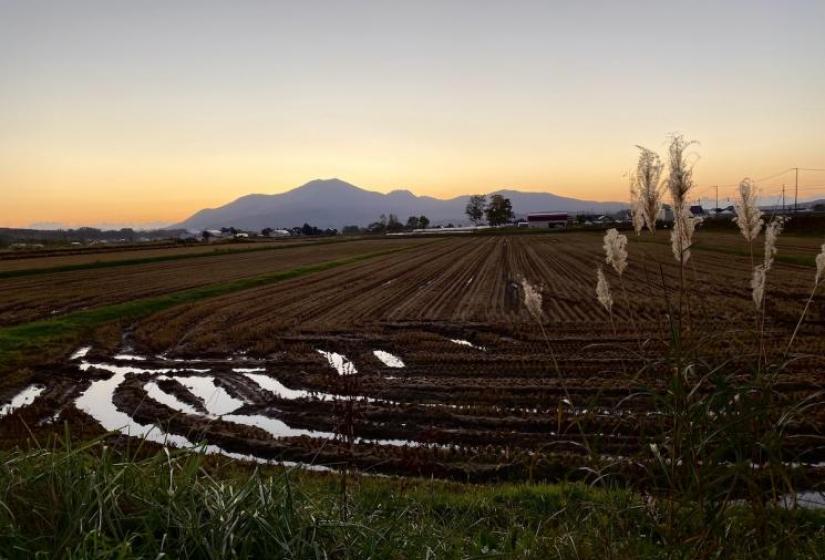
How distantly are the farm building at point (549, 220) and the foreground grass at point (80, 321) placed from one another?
118 meters

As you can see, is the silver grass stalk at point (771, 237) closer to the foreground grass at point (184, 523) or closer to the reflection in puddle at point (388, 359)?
the foreground grass at point (184, 523)

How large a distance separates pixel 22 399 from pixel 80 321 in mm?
10473

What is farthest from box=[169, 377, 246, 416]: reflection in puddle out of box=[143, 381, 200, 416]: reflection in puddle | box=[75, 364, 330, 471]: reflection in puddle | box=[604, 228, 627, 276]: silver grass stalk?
box=[604, 228, 627, 276]: silver grass stalk

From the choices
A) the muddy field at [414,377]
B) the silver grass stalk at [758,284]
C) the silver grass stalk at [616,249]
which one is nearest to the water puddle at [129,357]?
the muddy field at [414,377]

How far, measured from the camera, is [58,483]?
11.7 feet

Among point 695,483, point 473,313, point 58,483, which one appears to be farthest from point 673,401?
point 473,313

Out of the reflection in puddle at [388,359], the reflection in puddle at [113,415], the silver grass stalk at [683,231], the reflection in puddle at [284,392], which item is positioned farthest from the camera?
the reflection in puddle at [388,359]

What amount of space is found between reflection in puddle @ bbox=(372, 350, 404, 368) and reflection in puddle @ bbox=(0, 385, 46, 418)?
29.7ft

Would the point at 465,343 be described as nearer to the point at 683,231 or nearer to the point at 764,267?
the point at 764,267

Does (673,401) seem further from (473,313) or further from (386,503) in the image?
(473,313)

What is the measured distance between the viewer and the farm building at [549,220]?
147 m

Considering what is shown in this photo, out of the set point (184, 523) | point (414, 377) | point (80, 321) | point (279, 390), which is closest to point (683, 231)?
point (184, 523)

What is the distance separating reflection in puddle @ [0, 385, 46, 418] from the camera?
1383 centimetres

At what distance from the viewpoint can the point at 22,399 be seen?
15.0 m
